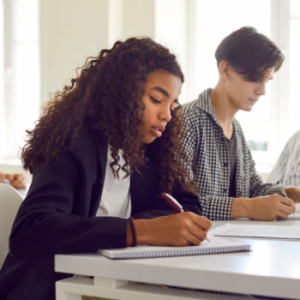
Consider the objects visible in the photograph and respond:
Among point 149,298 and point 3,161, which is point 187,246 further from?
point 3,161

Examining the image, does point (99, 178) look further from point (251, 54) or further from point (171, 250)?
point (251, 54)

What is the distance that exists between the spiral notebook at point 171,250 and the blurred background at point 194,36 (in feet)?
8.30

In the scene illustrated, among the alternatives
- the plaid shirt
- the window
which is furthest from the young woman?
the window

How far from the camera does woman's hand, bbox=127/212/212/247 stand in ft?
2.54

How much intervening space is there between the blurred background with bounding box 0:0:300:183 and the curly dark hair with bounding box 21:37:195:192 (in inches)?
83.0

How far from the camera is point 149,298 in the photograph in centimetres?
68

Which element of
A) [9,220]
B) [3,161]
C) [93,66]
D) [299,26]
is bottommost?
[3,161]

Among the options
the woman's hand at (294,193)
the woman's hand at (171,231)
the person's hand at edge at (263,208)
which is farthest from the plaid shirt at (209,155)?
the woman's hand at (171,231)

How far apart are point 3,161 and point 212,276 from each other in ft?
13.3

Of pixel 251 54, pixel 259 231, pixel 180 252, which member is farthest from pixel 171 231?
pixel 251 54

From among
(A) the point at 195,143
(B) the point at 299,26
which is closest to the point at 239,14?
(B) the point at 299,26

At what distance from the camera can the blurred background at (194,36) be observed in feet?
11.0

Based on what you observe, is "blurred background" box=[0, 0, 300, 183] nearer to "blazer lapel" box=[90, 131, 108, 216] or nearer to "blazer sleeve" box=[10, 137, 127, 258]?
"blazer lapel" box=[90, 131, 108, 216]

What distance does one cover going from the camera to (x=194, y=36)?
371 centimetres
